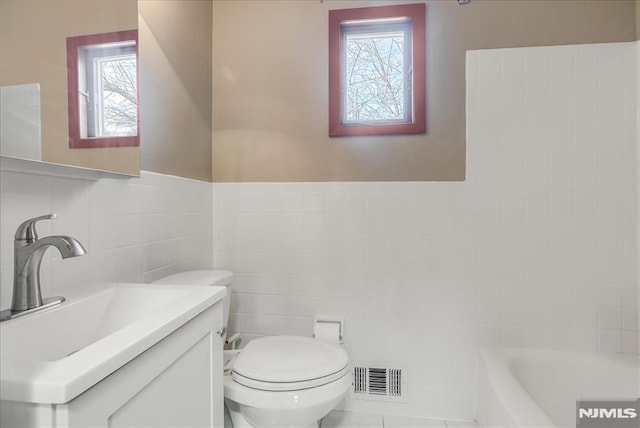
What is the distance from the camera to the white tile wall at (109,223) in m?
0.87

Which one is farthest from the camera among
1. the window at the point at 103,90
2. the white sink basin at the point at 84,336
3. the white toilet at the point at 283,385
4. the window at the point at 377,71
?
the window at the point at 377,71

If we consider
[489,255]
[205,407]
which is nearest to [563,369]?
[489,255]

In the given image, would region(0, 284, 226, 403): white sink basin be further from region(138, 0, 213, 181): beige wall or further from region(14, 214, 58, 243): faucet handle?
region(138, 0, 213, 181): beige wall

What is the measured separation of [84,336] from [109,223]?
0.41m

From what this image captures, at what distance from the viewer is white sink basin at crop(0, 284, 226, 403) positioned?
0.49 m

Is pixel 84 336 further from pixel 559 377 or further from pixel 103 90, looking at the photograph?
pixel 559 377

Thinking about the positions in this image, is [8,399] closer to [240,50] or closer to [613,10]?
[240,50]

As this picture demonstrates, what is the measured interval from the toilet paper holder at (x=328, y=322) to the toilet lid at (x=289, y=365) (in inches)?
10.1

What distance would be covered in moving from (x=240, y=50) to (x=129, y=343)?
5.66 feet

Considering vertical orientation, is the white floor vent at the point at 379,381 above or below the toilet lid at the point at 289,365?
below

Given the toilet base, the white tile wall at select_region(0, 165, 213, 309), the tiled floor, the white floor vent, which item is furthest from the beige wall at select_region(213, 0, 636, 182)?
the tiled floor

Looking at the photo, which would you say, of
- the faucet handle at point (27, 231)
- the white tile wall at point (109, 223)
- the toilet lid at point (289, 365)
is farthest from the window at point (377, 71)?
the faucet handle at point (27, 231)

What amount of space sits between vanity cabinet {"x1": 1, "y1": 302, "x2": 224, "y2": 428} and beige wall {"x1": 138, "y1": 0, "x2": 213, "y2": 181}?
803mm

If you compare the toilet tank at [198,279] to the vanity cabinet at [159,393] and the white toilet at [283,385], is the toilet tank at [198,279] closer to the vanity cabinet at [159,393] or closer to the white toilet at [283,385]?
the white toilet at [283,385]
